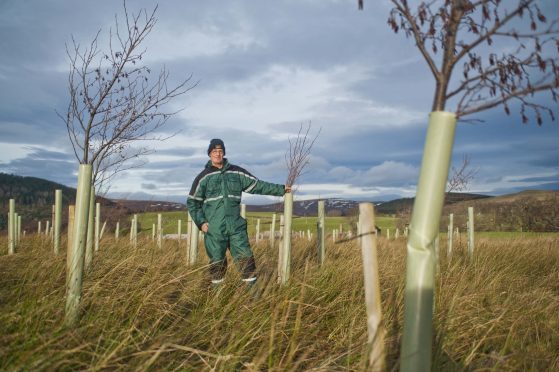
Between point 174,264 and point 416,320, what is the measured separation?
162 inches

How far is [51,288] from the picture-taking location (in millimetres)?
3441

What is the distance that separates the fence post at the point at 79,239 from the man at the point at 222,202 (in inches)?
86.9

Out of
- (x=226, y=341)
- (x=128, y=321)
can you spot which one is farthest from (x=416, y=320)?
(x=128, y=321)

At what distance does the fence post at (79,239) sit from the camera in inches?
116

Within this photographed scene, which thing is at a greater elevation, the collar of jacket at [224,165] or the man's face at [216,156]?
the man's face at [216,156]

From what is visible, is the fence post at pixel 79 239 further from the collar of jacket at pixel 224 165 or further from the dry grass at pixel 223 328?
the collar of jacket at pixel 224 165

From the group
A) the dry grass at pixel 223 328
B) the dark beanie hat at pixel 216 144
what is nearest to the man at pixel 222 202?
the dark beanie hat at pixel 216 144

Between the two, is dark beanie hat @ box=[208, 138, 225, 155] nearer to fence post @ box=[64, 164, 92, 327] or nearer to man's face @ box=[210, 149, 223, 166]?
man's face @ box=[210, 149, 223, 166]

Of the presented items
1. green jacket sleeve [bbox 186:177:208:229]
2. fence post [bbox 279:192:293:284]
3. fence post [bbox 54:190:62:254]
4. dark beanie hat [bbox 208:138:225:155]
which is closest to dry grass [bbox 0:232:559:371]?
fence post [bbox 279:192:293:284]

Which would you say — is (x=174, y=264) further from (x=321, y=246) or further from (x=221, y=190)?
(x=321, y=246)

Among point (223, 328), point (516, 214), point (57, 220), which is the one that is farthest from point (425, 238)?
point (516, 214)

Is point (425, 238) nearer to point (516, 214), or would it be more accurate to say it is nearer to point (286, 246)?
point (286, 246)

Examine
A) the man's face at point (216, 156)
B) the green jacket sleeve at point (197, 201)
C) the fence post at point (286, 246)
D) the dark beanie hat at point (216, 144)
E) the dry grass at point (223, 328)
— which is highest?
the dark beanie hat at point (216, 144)

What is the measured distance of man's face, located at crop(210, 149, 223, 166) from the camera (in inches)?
215
